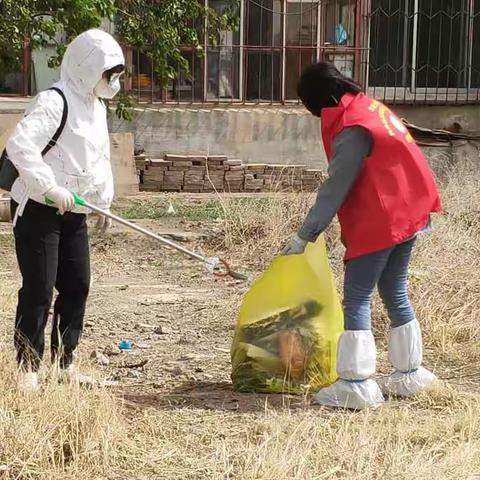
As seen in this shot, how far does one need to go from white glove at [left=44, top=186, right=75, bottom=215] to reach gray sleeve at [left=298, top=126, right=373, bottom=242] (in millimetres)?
1046

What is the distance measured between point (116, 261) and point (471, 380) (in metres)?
3.71

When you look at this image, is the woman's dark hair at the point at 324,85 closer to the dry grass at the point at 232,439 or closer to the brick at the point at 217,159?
the dry grass at the point at 232,439

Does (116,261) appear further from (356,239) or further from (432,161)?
(432,161)

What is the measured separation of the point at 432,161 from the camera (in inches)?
516

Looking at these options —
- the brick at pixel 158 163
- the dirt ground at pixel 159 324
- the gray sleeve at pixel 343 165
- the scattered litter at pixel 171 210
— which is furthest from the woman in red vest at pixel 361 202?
the brick at pixel 158 163

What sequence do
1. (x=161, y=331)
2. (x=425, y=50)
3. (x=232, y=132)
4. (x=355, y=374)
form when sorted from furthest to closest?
1. (x=425, y=50)
2. (x=232, y=132)
3. (x=161, y=331)
4. (x=355, y=374)

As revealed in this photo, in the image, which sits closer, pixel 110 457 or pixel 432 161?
pixel 110 457

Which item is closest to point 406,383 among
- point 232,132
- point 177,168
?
point 177,168

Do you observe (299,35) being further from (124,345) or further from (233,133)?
(124,345)

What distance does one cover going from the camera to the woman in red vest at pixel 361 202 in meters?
4.35

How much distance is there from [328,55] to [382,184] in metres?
9.00

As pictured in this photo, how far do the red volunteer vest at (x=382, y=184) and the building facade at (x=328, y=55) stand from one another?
7730 millimetres

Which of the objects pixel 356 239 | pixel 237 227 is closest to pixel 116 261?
pixel 237 227

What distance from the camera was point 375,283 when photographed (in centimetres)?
453
